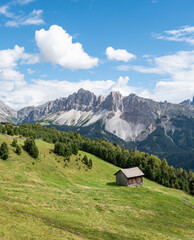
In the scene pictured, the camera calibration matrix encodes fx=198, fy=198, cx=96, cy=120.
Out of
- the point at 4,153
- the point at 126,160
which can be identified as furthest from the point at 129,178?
the point at 126,160

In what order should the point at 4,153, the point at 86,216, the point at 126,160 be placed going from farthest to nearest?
the point at 126,160 < the point at 4,153 < the point at 86,216

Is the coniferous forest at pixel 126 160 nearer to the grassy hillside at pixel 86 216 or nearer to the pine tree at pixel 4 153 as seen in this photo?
the pine tree at pixel 4 153

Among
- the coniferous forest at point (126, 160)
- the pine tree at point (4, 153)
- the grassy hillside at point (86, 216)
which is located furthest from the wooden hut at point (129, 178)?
the pine tree at point (4, 153)

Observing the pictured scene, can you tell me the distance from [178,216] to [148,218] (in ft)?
27.0

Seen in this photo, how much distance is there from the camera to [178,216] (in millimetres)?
40938

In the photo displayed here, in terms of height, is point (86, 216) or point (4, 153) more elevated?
point (4, 153)

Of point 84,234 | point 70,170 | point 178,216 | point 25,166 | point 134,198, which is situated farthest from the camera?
point 70,170

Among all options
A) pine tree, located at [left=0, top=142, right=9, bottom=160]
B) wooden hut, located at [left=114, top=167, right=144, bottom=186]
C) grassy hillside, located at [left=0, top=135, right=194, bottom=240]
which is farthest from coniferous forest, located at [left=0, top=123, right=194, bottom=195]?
grassy hillside, located at [left=0, top=135, right=194, bottom=240]

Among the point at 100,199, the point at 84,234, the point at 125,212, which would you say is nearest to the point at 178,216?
the point at 125,212

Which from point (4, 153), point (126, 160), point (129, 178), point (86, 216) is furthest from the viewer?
point (126, 160)

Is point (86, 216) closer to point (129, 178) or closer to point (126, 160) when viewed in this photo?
point (129, 178)

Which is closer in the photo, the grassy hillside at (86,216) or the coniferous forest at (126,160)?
the grassy hillside at (86,216)

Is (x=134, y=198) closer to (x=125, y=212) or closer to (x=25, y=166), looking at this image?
(x=125, y=212)

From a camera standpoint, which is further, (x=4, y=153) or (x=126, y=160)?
(x=126, y=160)
